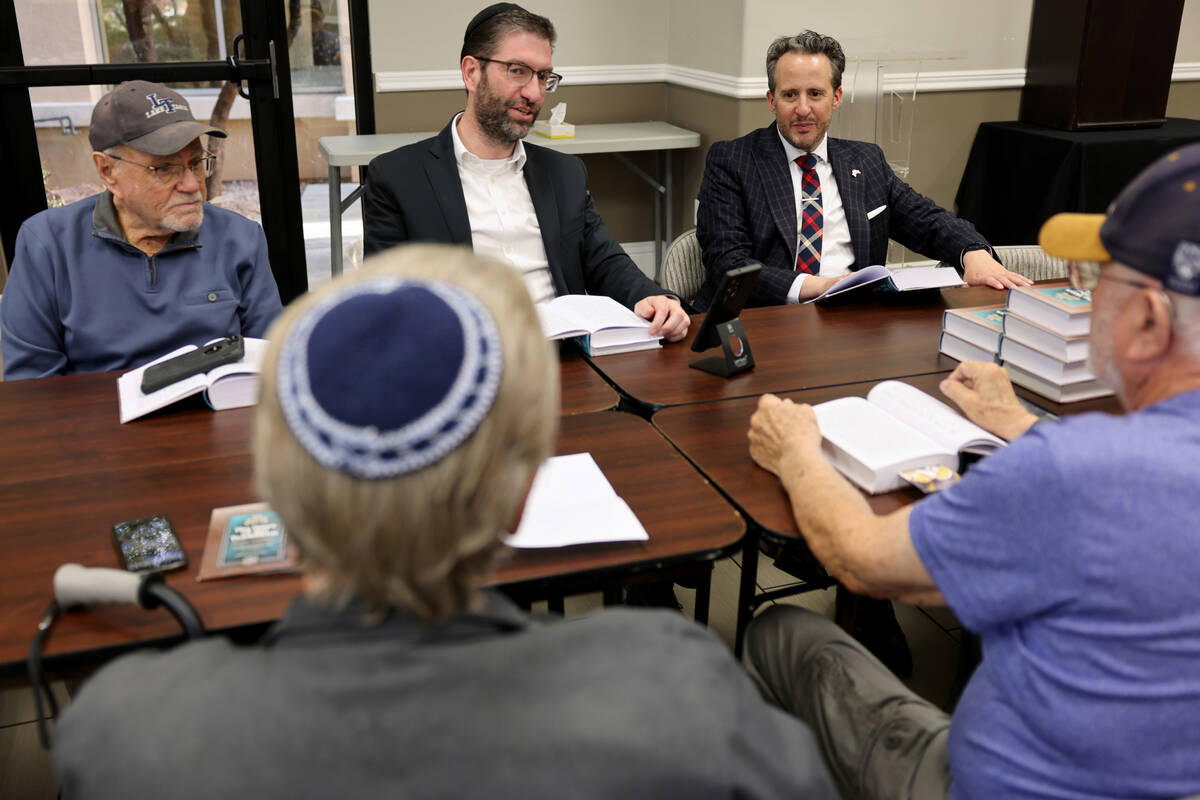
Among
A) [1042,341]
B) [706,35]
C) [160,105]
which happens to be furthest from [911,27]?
[160,105]

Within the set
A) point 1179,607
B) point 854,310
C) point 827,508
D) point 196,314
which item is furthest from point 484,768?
point 854,310

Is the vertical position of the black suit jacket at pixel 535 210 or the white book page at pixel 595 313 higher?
the black suit jacket at pixel 535 210

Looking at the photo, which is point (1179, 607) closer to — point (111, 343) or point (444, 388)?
point (444, 388)

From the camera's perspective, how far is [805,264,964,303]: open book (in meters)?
2.33

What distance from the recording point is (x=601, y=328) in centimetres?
200

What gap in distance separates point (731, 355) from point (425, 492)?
133cm

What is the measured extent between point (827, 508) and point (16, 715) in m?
1.68

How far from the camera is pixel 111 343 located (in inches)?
81.2

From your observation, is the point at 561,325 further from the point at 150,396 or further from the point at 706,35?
the point at 706,35

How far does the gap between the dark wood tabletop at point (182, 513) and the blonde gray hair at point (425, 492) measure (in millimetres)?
544

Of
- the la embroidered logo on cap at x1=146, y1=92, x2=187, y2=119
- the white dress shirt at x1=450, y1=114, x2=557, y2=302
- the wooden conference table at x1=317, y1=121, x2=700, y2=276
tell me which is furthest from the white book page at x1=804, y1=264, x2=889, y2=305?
the wooden conference table at x1=317, y1=121, x2=700, y2=276

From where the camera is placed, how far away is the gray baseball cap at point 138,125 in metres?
2.01

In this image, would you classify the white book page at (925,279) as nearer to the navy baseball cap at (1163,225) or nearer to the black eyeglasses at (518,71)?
the black eyeglasses at (518,71)

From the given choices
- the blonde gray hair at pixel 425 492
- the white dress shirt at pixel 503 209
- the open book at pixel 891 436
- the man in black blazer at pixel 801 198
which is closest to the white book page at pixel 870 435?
the open book at pixel 891 436
